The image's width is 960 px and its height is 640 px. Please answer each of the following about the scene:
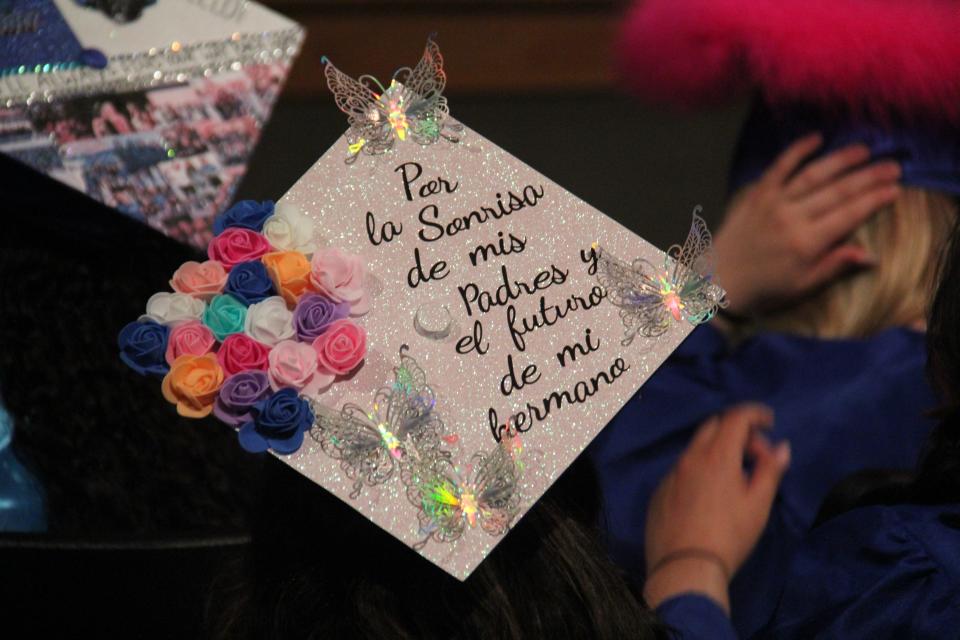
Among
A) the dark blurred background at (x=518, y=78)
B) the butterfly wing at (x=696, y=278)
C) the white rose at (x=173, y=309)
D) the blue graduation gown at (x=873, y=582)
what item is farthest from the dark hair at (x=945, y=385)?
the dark blurred background at (x=518, y=78)

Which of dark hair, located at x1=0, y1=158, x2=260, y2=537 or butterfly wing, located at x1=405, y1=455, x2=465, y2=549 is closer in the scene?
butterfly wing, located at x1=405, y1=455, x2=465, y2=549

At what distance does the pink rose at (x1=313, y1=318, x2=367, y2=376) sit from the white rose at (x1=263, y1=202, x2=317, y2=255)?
60mm

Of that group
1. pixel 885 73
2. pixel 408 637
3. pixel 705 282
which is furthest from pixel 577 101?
pixel 408 637

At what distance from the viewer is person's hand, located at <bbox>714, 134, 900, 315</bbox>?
1.20m

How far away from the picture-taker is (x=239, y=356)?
647mm

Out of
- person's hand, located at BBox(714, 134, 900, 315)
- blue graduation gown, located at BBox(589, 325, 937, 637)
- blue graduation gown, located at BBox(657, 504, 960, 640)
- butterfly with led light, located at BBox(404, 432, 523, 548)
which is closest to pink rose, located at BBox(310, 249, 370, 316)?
butterfly with led light, located at BBox(404, 432, 523, 548)

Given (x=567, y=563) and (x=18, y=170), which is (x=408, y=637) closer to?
(x=567, y=563)

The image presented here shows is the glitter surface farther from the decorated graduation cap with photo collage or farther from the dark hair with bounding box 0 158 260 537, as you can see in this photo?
the dark hair with bounding box 0 158 260 537

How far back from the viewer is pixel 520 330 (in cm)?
69

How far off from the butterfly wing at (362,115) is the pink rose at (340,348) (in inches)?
5.2

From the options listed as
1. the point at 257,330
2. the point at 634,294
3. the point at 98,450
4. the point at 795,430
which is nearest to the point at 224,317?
the point at 257,330

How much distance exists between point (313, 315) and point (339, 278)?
29 mm

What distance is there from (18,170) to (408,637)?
2.09 ft

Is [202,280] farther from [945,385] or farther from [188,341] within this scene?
[945,385]
